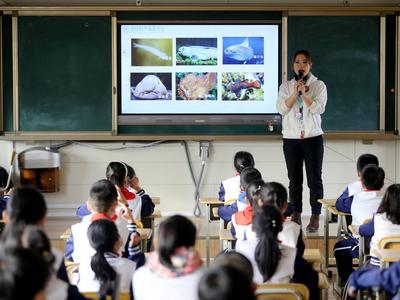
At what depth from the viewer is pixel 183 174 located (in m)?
6.96

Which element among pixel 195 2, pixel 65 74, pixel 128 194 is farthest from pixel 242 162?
pixel 65 74

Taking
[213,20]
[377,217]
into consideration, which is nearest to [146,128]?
[213,20]

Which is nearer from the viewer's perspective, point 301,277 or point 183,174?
point 301,277

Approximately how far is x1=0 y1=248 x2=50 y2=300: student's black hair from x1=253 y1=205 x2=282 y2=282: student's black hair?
121 cm

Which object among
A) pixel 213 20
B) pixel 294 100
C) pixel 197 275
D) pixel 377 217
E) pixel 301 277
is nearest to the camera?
pixel 197 275

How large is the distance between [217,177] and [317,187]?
62.4 inches

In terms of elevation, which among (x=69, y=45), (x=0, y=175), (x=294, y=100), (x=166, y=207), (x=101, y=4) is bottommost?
(x=166, y=207)

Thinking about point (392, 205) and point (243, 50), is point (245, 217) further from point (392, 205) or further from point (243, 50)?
point (243, 50)

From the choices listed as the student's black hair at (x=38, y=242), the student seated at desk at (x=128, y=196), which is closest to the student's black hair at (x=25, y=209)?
the student's black hair at (x=38, y=242)

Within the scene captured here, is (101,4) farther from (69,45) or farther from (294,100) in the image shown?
(294,100)

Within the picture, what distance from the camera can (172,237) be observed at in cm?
219

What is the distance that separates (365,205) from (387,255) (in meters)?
1.01

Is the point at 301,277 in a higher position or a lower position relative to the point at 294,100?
lower

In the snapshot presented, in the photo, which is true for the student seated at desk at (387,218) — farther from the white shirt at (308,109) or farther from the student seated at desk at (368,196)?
the white shirt at (308,109)
